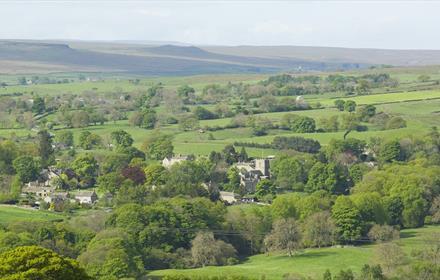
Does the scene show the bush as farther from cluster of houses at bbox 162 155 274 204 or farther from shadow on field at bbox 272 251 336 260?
cluster of houses at bbox 162 155 274 204

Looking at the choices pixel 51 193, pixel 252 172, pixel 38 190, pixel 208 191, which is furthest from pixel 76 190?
pixel 252 172

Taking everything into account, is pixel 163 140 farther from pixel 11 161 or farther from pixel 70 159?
pixel 11 161

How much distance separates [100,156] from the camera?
268ft

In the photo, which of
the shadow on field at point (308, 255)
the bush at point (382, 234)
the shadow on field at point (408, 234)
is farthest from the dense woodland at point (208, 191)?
the shadow on field at point (408, 234)

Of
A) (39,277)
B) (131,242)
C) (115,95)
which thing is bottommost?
(115,95)

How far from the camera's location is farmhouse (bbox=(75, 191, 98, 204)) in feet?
220

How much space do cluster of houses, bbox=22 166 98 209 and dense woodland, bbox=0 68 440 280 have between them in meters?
0.62

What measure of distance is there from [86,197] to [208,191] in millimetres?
8026

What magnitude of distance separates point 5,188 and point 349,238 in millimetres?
26874

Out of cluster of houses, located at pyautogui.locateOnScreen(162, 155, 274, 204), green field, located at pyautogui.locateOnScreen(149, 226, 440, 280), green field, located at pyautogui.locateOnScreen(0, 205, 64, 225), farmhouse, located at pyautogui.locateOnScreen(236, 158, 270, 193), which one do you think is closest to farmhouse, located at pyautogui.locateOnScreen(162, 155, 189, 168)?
cluster of houses, located at pyautogui.locateOnScreen(162, 155, 274, 204)

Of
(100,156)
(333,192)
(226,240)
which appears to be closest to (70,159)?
(100,156)

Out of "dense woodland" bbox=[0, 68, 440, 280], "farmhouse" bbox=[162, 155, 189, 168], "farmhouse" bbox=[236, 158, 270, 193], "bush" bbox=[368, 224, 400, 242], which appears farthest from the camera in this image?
"farmhouse" bbox=[162, 155, 189, 168]

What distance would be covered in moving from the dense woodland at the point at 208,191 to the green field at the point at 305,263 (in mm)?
1017

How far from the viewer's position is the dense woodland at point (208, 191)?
4728 centimetres
